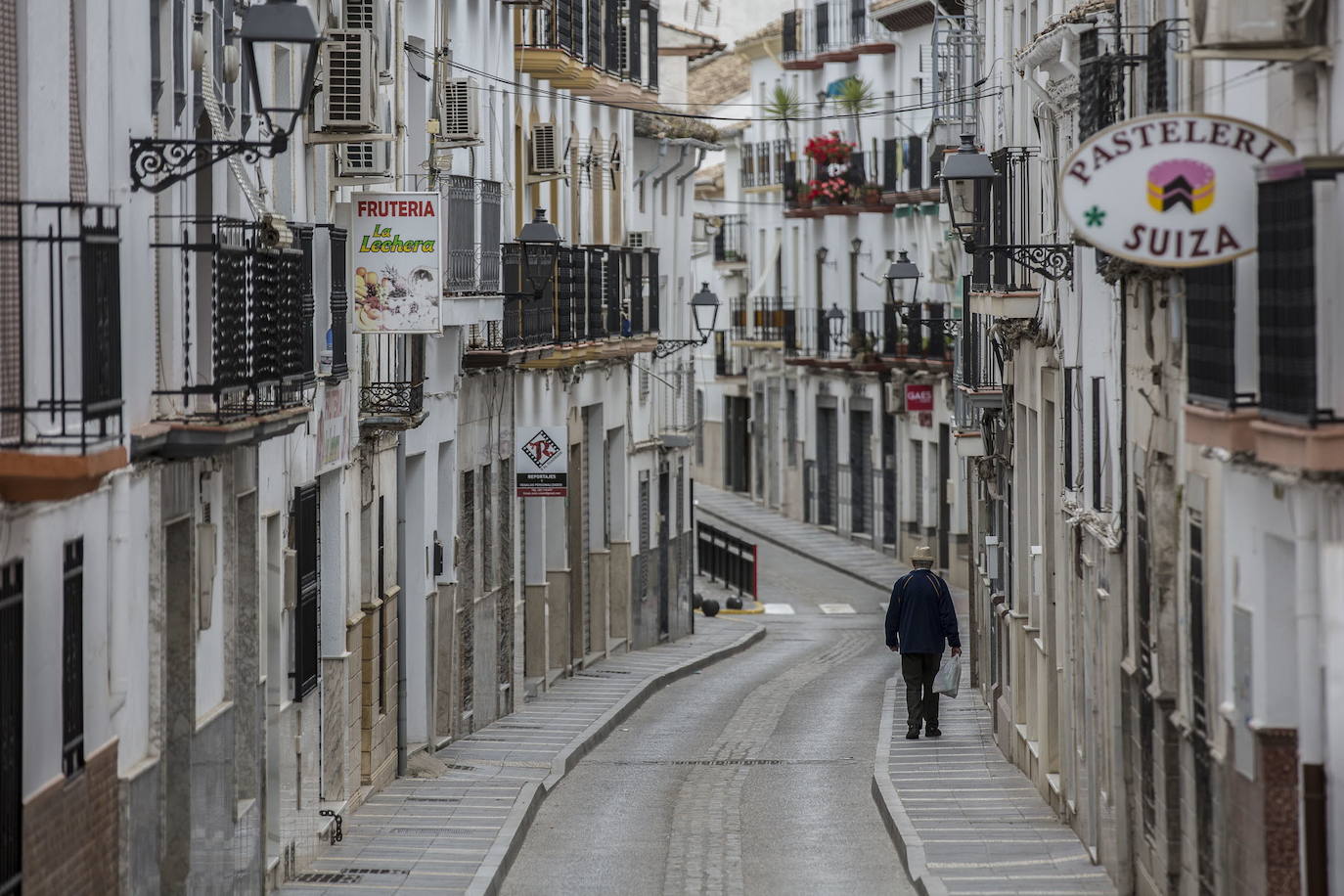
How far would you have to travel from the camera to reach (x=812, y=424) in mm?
58562

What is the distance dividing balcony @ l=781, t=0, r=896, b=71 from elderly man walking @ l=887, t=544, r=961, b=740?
30.9 m

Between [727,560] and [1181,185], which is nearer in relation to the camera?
[1181,185]

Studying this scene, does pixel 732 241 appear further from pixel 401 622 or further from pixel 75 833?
pixel 75 833

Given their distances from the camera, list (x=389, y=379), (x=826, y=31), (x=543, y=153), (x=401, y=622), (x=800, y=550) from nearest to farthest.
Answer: (x=389, y=379)
(x=401, y=622)
(x=543, y=153)
(x=800, y=550)
(x=826, y=31)

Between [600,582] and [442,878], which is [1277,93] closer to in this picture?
[442,878]

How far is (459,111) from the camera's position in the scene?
2358 centimetres

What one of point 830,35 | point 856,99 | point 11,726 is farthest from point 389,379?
point 830,35

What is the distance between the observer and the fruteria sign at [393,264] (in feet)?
63.3

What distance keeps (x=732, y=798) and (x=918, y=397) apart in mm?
26703

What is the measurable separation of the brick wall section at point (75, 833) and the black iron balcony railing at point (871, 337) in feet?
107

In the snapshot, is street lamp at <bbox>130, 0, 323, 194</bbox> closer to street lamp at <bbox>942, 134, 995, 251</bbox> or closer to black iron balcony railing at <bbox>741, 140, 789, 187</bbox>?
street lamp at <bbox>942, 134, 995, 251</bbox>

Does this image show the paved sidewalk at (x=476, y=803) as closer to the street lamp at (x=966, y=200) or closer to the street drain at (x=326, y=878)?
the street drain at (x=326, y=878)

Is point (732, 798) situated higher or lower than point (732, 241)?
lower

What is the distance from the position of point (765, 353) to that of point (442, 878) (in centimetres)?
4724
